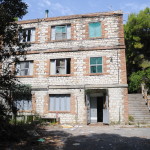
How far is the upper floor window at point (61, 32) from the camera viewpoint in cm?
1524

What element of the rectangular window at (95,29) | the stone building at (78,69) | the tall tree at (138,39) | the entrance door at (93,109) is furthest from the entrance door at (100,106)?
the tall tree at (138,39)

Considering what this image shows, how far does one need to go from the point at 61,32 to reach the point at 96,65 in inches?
193

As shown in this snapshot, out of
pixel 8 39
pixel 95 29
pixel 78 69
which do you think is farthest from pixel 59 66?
pixel 8 39

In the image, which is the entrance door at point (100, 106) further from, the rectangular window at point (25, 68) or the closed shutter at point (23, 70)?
the closed shutter at point (23, 70)

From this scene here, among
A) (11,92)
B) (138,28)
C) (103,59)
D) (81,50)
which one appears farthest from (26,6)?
(138,28)

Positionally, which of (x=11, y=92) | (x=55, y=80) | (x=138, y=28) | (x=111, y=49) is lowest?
(x=11, y=92)

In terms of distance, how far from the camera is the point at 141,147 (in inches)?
265

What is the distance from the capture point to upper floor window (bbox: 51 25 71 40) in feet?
50.0

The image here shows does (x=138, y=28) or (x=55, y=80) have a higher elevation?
(x=138, y=28)

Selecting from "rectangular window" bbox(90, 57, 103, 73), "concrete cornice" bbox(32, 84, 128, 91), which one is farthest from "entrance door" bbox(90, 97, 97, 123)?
"rectangular window" bbox(90, 57, 103, 73)

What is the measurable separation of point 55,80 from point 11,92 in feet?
21.1

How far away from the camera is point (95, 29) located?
1475 cm

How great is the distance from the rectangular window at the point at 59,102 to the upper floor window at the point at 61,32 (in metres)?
5.66

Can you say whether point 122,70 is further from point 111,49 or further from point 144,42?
point 144,42
